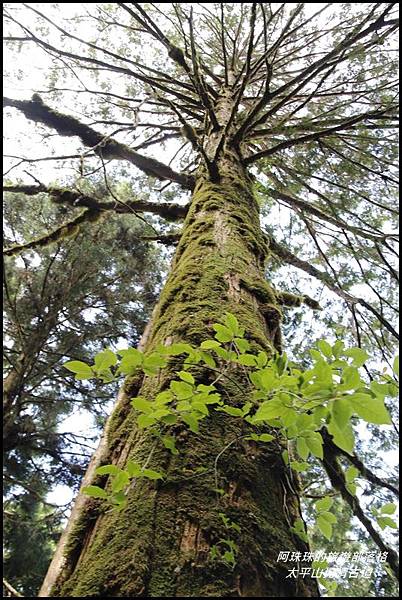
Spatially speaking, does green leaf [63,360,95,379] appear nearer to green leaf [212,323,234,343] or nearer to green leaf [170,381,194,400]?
green leaf [170,381,194,400]

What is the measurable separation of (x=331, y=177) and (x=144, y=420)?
458 centimetres

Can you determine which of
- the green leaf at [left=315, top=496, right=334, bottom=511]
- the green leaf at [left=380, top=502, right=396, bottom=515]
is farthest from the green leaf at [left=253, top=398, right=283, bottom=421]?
the green leaf at [left=380, top=502, right=396, bottom=515]

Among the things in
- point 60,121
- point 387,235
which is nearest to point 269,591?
point 387,235

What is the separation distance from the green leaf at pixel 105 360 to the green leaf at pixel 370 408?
503mm

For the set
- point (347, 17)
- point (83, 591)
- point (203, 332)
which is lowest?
point (83, 591)

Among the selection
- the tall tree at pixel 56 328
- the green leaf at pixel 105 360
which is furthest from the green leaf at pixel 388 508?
the tall tree at pixel 56 328

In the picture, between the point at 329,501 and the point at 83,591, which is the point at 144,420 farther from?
the point at 329,501

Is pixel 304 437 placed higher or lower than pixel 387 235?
lower

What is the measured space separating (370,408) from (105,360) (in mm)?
553

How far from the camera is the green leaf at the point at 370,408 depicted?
0.70m

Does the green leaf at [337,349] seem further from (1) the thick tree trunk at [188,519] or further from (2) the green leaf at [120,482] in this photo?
(2) the green leaf at [120,482]

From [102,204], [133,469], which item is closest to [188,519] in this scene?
[133,469]

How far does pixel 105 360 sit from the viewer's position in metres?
0.93

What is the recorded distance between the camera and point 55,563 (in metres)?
0.94
